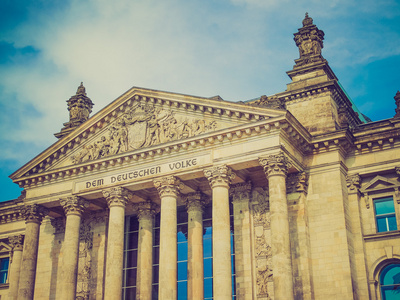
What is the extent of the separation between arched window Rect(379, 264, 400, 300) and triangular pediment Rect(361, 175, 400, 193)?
4.36 metres

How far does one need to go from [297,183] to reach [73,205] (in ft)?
46.2

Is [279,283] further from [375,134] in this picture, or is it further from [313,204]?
[375,134]

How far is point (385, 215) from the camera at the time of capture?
106 feet

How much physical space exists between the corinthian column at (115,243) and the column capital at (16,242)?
11.8 m

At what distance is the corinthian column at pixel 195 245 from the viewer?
32.6 metres

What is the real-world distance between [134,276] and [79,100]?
14.7m

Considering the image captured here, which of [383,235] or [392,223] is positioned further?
[392,223]

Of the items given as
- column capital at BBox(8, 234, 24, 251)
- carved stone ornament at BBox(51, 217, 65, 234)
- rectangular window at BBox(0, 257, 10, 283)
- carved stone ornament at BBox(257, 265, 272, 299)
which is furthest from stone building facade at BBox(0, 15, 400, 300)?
rectangular window at BBox(0, 257, 10, 283)

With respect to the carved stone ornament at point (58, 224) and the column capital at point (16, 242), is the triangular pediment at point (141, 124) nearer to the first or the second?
the carved stone ornament at point (58, 224)

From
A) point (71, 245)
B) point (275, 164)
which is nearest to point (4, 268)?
point (71, 245)

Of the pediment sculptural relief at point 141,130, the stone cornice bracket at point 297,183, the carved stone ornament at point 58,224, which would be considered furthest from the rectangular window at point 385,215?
the carved stone ornament at point 58,224

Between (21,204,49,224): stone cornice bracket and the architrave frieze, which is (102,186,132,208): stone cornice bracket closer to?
the architrave frieze

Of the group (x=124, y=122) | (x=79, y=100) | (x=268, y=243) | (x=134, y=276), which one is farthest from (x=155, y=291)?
(x=79, y=100)

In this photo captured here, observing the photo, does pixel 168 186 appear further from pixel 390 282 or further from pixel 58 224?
pixel 390 282
